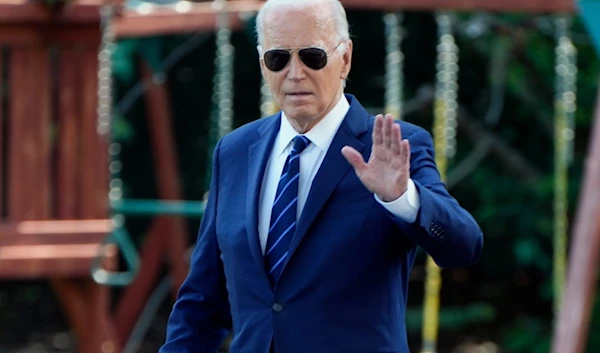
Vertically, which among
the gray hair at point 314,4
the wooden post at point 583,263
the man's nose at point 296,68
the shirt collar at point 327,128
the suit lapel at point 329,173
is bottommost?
the wooden post at point 583,263

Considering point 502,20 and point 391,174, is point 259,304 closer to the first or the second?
point 391,174

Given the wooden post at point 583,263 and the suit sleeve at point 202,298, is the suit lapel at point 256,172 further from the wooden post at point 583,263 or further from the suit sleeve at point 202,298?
the wooden post at point 583,263

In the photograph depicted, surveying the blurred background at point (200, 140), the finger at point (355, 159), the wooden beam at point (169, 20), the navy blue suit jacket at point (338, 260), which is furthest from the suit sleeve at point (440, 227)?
the wooden beam at point (169, 20)

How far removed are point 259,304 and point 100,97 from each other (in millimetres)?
3156

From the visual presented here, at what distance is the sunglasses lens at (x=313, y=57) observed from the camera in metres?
2.49

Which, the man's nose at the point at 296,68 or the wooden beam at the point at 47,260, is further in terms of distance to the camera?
Answer: the wooden beam at the point at 47,260

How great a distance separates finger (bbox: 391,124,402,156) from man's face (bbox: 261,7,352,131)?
0.25 m

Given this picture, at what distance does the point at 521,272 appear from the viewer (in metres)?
8.56

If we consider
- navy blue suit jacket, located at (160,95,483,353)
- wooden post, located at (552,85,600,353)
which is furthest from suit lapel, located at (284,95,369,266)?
wooden post, located at (552,85,600,353)

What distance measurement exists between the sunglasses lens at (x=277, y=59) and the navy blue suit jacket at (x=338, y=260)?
0.17 meters

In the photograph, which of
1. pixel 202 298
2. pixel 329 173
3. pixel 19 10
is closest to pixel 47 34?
pixel 19 10

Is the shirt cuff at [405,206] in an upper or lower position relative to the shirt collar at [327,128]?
lower

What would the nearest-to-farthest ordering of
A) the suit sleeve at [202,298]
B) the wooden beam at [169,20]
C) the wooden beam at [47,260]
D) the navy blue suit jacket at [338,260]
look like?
1. the navy blue suit jacket at [338,260]
2. the suit sleeve at [202,298]
3. the wooden beam at [47,260]
4. the wooden beam at [169,20]

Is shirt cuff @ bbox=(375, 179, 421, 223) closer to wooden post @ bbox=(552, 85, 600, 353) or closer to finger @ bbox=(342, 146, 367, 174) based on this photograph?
finger @ bbox=(342, 146, 367, 174)
